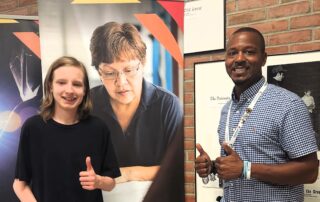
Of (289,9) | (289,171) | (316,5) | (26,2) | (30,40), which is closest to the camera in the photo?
(289,171)

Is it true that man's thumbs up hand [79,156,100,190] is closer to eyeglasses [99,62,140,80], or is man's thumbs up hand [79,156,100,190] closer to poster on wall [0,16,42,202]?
eyeglasses [99,62,140,80]

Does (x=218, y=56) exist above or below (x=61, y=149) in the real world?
above

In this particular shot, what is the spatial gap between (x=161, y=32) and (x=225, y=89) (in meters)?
0.63

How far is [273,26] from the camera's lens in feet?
7.86

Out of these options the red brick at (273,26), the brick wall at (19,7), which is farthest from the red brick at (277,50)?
the brick wall at (19,7)

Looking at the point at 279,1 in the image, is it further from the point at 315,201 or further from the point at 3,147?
the point at 3,147

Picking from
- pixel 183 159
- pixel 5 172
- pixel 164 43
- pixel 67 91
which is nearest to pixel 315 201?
pixel 183 159

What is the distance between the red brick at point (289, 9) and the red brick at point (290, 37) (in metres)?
0.13

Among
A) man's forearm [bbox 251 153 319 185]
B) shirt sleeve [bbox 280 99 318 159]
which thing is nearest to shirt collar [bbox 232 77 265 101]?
shirt sleeve [bbox 280 99 318 159]

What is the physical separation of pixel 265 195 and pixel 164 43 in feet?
4.51

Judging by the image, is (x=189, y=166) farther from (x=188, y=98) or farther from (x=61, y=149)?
(x=61, y=149)

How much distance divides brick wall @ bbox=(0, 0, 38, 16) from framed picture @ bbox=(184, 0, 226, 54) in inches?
55.1

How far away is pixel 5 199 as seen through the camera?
265cm

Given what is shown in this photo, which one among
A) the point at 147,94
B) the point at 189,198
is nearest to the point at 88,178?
the point at 147,94
